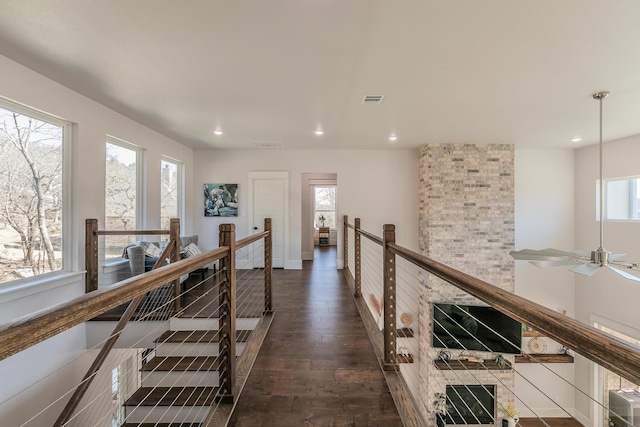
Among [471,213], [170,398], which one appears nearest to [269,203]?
[170,398]

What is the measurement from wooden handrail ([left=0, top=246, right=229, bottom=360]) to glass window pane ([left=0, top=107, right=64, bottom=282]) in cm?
264

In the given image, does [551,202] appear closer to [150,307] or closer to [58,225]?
[150,307]

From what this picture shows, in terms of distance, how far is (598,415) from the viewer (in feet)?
16.8

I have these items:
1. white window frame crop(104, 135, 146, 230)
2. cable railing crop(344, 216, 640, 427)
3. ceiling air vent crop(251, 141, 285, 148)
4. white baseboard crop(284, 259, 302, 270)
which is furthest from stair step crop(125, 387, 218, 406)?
ceiling air vent crop(251, 141, 285, 148)

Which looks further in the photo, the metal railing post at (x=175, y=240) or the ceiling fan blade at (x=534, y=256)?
the metal railing post at (x=175, y=240)

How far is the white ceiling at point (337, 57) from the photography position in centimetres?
183

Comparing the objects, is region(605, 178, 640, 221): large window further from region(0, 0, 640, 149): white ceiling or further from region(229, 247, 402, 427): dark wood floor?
region(229, 247, 402, 427): dark wood floor

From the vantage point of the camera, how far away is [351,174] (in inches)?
230

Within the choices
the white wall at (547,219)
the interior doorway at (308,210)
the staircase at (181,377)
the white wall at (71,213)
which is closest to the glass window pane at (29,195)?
the white wall at (71,213)

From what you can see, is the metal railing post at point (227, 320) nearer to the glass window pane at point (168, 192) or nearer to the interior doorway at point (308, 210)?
the glass window pane at point (168, 192)

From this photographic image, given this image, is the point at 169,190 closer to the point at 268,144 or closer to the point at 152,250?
the point at 152,250

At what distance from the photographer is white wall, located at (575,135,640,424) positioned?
462 cm

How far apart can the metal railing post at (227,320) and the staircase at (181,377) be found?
47 cm

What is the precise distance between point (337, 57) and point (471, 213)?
4194 mm
